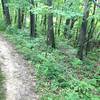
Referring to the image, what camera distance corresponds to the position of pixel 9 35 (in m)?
19.3

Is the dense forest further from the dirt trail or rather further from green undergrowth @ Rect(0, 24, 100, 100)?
the dirt trail

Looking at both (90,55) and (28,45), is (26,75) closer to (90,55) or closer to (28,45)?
(28,45)

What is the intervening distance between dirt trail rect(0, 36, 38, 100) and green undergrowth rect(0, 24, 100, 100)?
0.39 meters

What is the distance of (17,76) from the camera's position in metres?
11.2

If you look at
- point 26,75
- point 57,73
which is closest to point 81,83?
point 57,73

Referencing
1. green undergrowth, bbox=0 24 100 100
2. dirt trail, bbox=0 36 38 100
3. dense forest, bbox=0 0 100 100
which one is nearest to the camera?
dirt trail, bbox=0 36 38 100

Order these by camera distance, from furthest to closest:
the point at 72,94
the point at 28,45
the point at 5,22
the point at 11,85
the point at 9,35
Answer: the point at 5,22
the point at 9,35
the point at 28,45
the point at 11,85
the point at 72,94

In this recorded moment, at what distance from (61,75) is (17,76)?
2.19 meters

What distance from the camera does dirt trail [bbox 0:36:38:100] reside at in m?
9.50

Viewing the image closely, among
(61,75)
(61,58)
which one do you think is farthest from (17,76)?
(61,58)

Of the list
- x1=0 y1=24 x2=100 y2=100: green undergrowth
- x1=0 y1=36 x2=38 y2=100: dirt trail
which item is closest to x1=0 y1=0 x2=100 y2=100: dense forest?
x1=0 y1=24 x2=100 y2=100: green undergrowth

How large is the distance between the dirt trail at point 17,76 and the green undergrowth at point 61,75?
0.39m

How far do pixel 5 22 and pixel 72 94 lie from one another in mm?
14717

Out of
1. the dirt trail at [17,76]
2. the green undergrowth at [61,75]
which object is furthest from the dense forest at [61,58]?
the dirt trail at [17,76]
